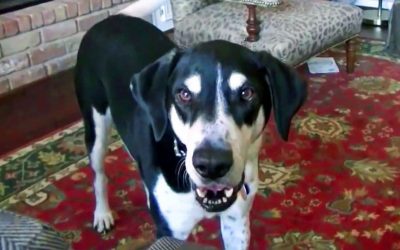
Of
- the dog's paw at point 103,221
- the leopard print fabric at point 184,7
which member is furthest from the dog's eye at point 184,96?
the leopard print fabric at point 184,7

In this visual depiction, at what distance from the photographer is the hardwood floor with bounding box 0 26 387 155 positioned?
2746mm

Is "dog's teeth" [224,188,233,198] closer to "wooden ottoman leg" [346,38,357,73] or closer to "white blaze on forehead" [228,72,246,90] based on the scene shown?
"white blaze on forehead" [228,72,246,90]

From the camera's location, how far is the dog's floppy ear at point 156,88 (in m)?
1.32

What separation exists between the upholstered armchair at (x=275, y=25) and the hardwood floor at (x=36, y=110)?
69 centimetres

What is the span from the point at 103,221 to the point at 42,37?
1647 mm

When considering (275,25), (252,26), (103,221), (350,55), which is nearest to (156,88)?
(103,221)

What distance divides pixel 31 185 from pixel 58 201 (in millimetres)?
166

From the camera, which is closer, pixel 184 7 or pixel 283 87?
pixel 283 87

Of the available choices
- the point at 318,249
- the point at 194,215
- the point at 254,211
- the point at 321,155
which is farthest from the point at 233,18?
the point at 194,215

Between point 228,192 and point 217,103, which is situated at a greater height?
point 217,103

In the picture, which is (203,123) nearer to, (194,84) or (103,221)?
(194,84)

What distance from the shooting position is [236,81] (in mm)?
1233

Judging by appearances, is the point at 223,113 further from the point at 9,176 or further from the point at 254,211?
the point at 9,176

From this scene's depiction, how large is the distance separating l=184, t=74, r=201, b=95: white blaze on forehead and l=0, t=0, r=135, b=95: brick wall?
7.15 feet
